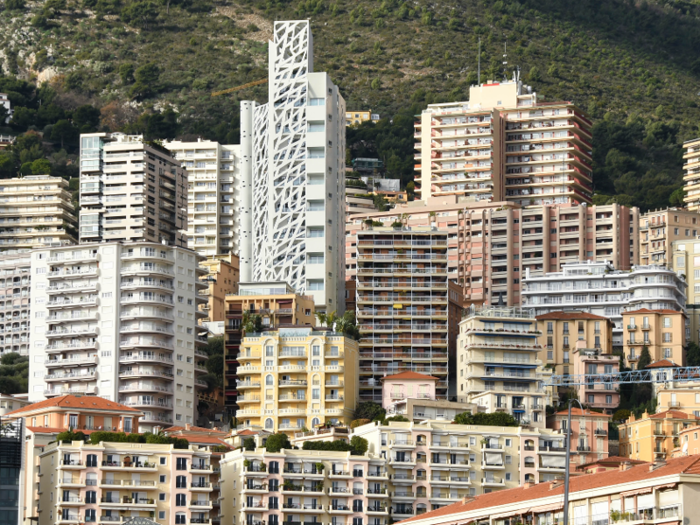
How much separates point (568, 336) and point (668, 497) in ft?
269

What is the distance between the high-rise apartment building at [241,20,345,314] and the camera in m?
167

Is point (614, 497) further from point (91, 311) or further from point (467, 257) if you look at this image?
point (467, 257)

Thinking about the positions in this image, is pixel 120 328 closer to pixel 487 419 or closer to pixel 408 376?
pixel 408 376

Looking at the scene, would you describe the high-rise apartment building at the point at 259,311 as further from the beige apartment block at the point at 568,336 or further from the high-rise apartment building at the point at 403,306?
the beige apartment block at the point at 568,336

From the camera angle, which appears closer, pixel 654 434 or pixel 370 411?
pixel 654 434

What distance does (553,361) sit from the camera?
155375mm

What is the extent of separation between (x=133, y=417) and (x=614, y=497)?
216ft

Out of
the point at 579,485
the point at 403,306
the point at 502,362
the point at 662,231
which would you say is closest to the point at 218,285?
the point at 403,306

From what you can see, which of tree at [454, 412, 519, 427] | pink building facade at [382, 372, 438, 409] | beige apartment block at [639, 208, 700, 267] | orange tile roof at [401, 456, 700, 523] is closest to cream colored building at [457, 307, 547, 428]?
pink building facade at [382, 372, 438, 409]

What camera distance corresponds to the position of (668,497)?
74.9 meters

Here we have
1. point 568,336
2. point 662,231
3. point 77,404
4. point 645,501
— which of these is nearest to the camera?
point 645,501

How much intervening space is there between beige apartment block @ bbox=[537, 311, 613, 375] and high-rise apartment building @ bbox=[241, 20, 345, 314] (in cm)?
2465

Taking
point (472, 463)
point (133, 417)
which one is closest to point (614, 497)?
point (472, 463)

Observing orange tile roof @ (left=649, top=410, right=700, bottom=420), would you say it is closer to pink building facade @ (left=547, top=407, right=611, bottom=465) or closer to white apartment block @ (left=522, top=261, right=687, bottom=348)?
pink building facade @ (left=547, top=407, right=611, bottom=465)
